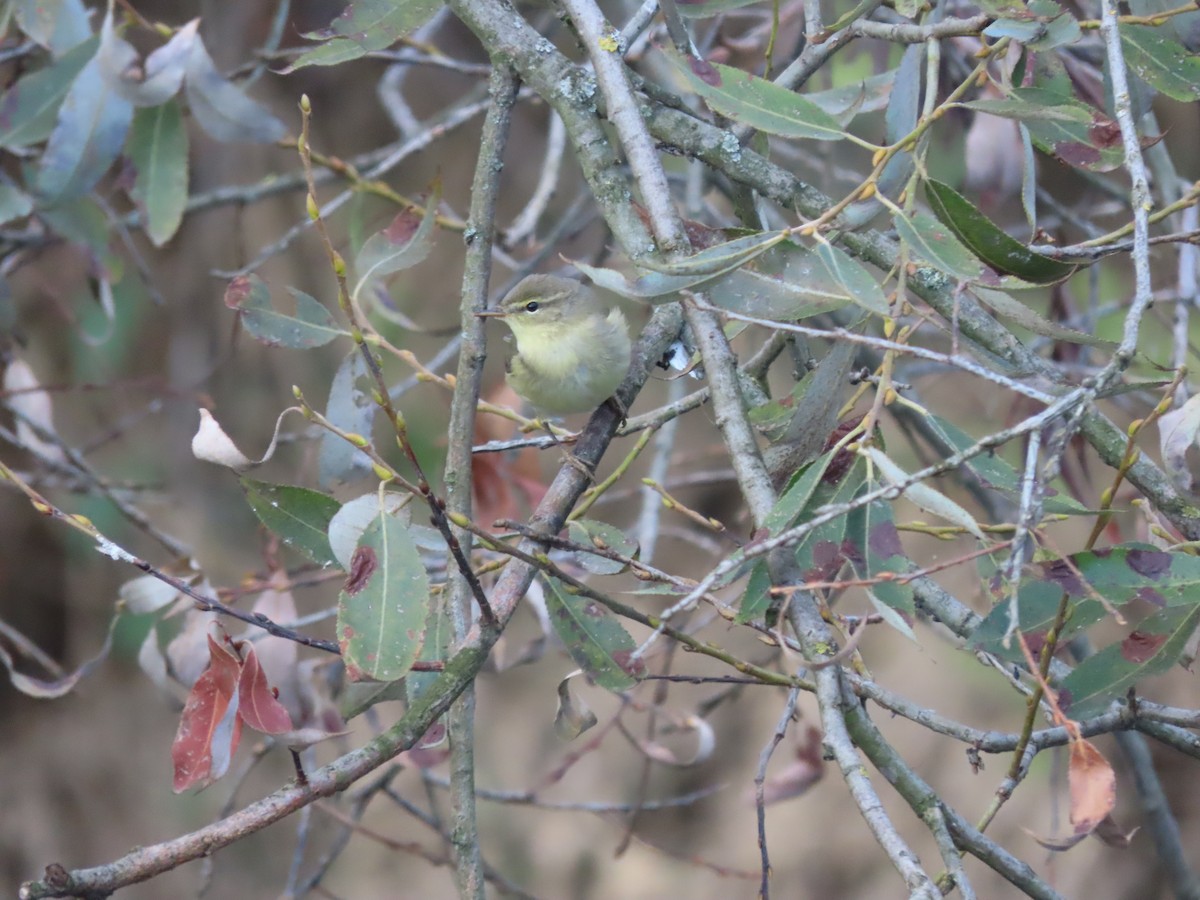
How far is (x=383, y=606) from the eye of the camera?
1.36 metres

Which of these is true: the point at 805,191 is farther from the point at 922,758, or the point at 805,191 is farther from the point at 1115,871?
the point at 1115,871

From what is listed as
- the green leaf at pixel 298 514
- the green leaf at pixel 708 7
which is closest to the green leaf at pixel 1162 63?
the green leaf at pixel 708 7

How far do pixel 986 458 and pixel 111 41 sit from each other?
6.90 ft

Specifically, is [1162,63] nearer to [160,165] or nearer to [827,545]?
[827,545]

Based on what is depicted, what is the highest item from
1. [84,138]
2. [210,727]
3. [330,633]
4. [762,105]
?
[762,105]

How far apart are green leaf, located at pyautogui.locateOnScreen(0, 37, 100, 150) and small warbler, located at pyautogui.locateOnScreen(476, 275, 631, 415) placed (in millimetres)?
1144

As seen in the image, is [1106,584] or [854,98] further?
[854,98]

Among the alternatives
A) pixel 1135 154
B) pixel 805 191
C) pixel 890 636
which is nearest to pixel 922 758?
pixel 890 636

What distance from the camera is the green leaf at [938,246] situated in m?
1.34

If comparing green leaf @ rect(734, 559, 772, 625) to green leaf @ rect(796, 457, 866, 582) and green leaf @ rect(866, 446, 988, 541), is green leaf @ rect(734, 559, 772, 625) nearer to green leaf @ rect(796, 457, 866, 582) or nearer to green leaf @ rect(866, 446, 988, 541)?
green leaf @ rect(796, 457, 866, 582)

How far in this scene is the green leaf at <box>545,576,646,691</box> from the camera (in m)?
1.49

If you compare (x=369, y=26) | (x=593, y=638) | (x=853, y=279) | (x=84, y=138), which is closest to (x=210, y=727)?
(x=593, y=638)

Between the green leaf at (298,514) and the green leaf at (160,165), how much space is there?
3.69 ft

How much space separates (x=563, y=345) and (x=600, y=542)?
2.44 feet
